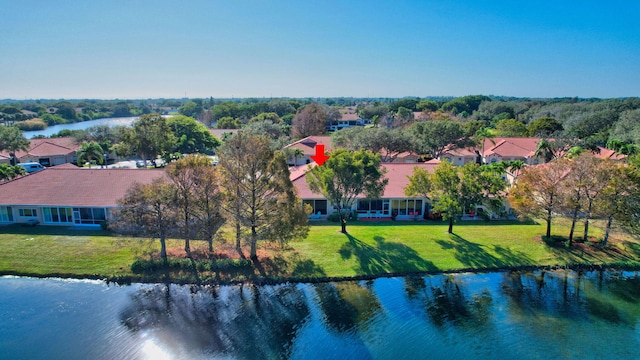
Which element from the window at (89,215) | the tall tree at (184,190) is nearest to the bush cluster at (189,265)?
the tall tree at (184,190)

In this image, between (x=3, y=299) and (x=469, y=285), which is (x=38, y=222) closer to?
(x=3, y=299)

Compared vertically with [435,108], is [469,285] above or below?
below

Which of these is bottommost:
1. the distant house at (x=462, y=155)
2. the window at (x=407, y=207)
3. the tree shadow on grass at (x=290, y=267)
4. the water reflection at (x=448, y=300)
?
the water reflection at (x=448, y=300)

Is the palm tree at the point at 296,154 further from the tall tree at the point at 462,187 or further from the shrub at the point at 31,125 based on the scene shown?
the shrub at the point at 31,125

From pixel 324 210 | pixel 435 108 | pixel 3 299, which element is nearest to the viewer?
pixel 3 299

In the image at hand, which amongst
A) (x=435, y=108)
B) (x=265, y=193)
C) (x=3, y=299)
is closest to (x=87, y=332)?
(x=3, y=299)

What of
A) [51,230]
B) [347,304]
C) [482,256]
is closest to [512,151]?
[482,256]
